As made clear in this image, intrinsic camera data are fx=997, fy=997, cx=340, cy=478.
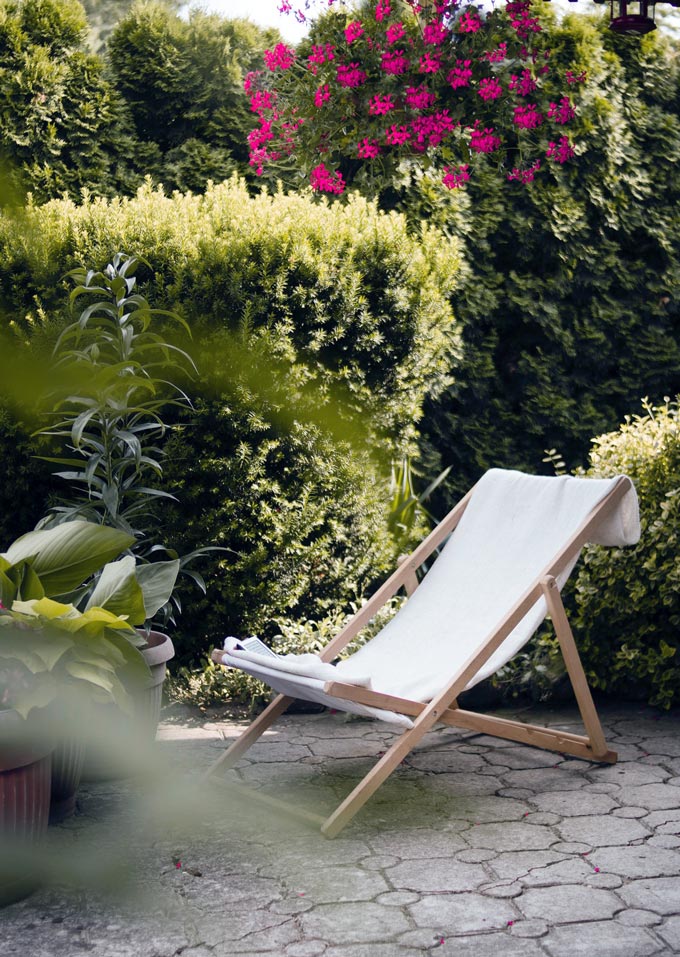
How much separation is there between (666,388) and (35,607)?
5123 mm

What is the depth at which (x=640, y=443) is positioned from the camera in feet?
13.7

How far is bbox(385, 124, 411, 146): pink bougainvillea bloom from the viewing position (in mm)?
4801

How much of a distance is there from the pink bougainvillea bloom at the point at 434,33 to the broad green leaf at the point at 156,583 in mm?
2858

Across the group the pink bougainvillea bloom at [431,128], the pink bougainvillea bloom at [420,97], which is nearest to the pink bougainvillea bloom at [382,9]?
the pink bougainvillea bloom at [420,97]

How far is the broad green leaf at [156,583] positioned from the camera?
2959mm

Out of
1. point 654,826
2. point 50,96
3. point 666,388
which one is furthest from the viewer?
point 666,388

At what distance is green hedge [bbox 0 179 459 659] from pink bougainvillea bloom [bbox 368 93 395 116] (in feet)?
1.41

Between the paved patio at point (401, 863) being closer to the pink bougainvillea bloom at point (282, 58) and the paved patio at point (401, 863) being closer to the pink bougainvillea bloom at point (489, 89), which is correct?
the pink bougainvillea bloom at point (489, 89)

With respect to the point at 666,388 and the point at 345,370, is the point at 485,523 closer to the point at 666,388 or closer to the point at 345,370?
the point at 345,370

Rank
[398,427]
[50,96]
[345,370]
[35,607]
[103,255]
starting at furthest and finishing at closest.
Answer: [50,96]
[398,427]
[345,370]
[103,255]
[35,607]

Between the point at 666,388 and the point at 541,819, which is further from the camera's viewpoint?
the point at 666,388

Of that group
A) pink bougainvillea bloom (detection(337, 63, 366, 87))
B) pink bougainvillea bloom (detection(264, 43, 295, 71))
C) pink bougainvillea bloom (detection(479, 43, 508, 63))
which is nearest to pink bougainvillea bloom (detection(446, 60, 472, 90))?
pink bougainvillea bloom (detection(479, 43, 508, 63))

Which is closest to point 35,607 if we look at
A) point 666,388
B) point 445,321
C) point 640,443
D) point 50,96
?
point 640,443

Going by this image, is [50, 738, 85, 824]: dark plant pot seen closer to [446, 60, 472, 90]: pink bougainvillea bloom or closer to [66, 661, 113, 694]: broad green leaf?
[66, 661, 113, 694]: broad green leaf
